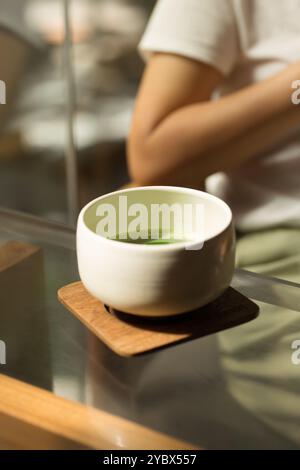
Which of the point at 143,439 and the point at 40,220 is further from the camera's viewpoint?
the point at 40,220

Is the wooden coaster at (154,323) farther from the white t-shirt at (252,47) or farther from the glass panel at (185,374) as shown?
the white t-shirt at (252,47)

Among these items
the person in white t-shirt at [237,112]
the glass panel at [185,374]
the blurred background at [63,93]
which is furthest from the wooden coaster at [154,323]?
the blurred background at [63,93]

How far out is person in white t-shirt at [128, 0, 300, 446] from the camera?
0.77 m

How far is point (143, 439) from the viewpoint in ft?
1.41

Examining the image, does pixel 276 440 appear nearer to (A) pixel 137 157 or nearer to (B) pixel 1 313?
(B) pixel 1 313

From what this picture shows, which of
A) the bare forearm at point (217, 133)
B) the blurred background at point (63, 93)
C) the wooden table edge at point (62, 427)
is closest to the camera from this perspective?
the wooden table edge at point (62, 427)

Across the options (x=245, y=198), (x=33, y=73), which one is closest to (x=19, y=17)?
(x=33, y=73)

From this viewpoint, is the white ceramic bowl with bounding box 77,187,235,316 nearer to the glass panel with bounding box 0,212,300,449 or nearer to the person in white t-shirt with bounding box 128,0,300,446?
the glass panel with bounding box 0,212,300,449

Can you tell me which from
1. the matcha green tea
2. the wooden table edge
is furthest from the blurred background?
the wooden table edge

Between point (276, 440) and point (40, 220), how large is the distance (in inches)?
13.0

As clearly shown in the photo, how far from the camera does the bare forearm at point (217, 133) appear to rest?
77cm

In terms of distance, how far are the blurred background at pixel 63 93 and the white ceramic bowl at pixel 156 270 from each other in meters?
0.58

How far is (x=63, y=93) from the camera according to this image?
1.13 m

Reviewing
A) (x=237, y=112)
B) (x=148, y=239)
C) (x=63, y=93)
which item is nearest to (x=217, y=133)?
(x=237, y=112)
